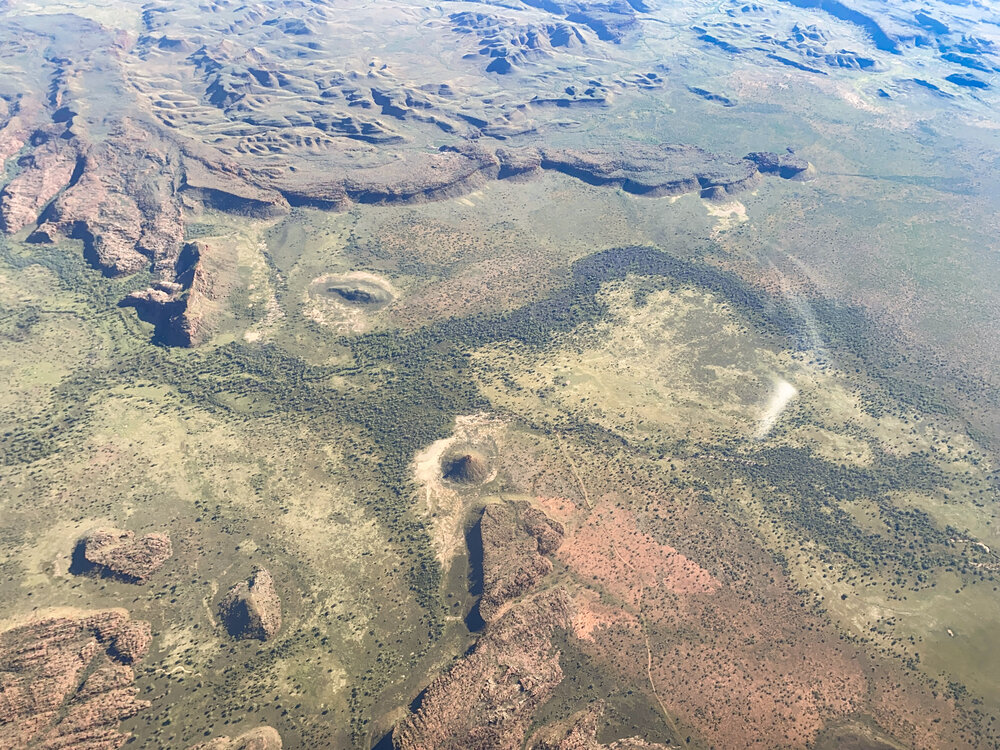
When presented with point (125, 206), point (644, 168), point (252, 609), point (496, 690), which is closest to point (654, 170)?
point (644, 168)

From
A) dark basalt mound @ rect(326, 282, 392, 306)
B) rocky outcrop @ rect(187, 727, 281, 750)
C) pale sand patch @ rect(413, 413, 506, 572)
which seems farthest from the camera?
dark basalt mound @ rect(326, 282, 392, 306)

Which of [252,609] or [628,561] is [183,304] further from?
[628,561]

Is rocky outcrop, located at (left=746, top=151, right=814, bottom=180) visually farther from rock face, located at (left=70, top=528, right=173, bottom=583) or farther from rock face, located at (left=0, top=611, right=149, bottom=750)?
rock face, located at (left=0, top=611, right=149, bottom=750)

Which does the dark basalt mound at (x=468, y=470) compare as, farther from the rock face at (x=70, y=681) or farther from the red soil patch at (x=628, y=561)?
the rock face at (x=70, y=681)

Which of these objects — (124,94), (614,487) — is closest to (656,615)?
(614,487)

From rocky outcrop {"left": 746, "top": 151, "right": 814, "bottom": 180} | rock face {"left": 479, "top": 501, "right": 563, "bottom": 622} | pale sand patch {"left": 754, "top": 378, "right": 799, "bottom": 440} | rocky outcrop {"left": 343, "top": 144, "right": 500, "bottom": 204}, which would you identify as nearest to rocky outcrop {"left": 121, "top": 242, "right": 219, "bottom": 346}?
rocky outcrop {"left": 343, "top": 144, "right": 500, "bottom": 204}

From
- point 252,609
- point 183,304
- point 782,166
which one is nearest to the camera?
point 252,609
